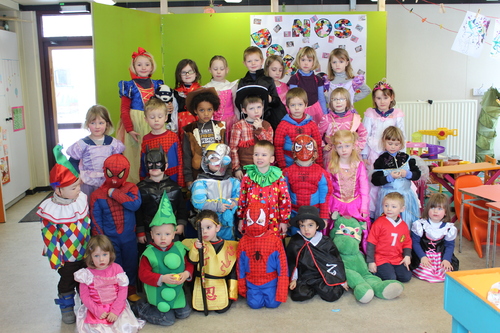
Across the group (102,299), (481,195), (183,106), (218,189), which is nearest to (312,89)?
(183,106)

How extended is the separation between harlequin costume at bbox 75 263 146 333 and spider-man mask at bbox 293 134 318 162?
64.0 inches

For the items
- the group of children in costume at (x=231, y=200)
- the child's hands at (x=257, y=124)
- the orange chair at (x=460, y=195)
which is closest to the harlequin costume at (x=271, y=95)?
the group of children in costume at (x=231, y=200)

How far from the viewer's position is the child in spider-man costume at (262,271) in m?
3.43

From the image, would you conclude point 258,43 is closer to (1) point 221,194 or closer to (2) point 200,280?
(1) point 221,194

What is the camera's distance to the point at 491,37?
765cm

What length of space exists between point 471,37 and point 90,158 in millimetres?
4812

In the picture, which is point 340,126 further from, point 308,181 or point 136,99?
point 136,99

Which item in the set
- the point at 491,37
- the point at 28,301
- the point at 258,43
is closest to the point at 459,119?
the point at 491,37

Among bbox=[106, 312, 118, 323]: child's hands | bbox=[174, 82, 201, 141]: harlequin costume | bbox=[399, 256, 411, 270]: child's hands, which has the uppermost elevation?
bbox=[174, 82, 201, 141]: harlequin costume

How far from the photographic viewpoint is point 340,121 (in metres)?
4.32

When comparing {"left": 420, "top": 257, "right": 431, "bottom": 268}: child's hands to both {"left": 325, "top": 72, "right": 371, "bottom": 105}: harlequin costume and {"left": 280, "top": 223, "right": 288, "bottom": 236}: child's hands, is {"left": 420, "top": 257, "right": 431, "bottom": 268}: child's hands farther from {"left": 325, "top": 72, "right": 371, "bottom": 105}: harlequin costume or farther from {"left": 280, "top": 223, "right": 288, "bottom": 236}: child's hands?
{"left": 325, "top": 72, "right": 371, "bottom": 105}: harlequin costume

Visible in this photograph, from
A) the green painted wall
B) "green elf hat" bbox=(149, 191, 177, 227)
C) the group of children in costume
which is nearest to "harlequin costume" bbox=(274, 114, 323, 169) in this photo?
the group of children in costume

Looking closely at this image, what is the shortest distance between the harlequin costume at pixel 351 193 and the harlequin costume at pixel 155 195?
1.28m

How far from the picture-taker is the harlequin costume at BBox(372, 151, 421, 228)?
4.16 m
